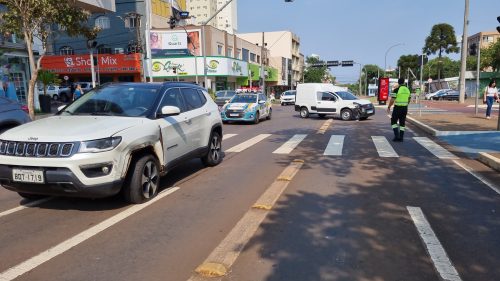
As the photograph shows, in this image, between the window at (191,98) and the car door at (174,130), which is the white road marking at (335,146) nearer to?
the window at (191,98)

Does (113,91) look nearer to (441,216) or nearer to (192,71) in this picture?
(441,216)

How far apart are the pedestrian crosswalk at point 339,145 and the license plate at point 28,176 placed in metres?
6.22

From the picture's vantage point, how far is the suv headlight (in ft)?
16.3

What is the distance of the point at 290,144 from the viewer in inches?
479

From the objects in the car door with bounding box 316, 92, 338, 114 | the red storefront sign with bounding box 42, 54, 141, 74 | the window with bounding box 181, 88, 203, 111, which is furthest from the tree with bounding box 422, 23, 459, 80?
the window with bounding box 181, 88, 203, 111

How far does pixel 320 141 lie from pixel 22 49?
60.6 feet

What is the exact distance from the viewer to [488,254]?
4176mm

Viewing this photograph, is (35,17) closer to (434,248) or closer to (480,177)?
(480,177)

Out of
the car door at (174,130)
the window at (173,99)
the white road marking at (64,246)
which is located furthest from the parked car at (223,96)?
the white road marking at (64,246)

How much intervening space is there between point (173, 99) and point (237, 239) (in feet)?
10.6

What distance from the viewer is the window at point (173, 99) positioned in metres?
6.65

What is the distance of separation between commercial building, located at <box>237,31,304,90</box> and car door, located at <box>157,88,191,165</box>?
252 feet

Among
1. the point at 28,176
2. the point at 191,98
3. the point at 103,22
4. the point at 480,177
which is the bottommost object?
the point at 480,177

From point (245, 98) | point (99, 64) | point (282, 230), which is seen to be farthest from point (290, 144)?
point (99, 64)
